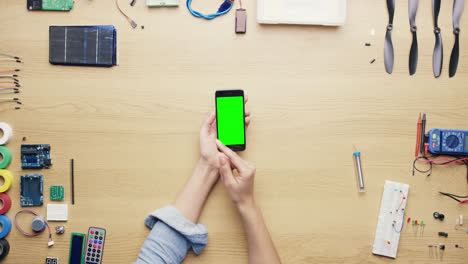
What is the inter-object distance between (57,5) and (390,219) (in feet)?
4.59

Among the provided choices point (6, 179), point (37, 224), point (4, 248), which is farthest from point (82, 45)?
point (4, 248)

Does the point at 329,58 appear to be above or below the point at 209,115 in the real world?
above

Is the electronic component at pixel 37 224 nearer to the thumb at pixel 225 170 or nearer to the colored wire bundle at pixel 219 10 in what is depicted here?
the thumb at pixel 225 170

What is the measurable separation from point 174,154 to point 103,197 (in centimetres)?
29

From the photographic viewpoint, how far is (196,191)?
1.08 meters

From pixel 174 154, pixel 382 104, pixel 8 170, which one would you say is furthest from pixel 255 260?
pixel 8 170

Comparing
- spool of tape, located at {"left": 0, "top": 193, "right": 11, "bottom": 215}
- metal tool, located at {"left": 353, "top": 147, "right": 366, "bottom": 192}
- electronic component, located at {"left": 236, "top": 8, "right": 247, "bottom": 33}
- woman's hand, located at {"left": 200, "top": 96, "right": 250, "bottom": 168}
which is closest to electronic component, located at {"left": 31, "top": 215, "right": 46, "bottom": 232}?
spool of tape, located at {"left": 0, "top": 193, "right": 11, "bottom": 215}

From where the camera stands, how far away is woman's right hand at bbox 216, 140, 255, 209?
3.38 feet

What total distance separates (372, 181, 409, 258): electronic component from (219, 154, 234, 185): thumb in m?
0.55

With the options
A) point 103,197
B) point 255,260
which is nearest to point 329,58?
point 255,260

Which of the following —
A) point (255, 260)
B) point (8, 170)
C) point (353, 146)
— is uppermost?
point (353, 146)

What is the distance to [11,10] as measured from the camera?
1.11 metres

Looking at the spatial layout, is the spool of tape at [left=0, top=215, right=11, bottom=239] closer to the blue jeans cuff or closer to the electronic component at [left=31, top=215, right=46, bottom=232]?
the electronic component at [left=31, top=215, right=46, bottom=232]

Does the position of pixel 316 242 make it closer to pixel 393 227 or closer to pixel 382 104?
pixel 393 227
